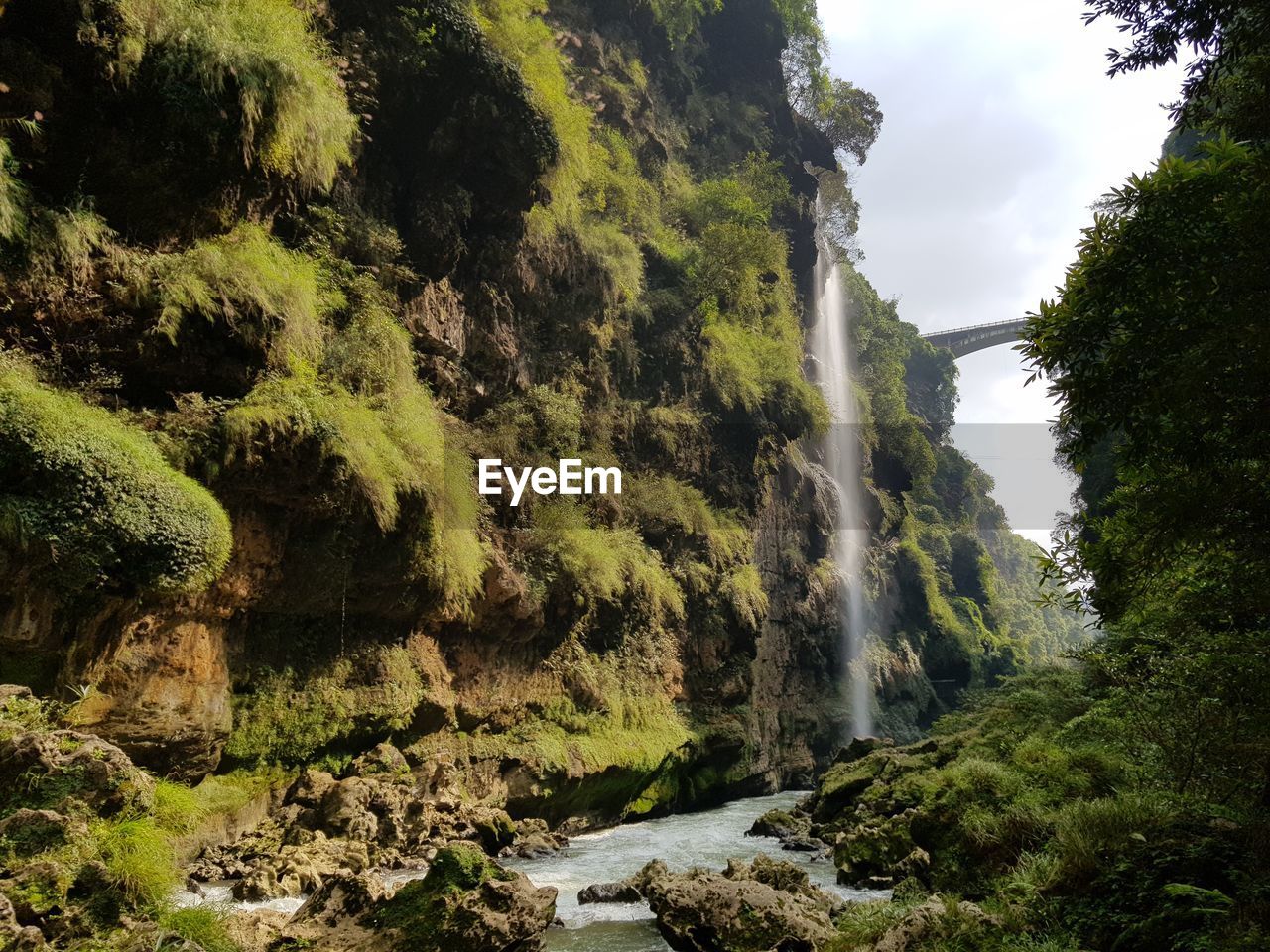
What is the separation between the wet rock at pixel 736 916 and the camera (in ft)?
26.2

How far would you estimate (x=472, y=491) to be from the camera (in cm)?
1627

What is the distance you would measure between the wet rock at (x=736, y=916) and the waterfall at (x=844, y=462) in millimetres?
23354

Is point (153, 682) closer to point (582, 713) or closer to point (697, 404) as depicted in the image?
point (582, 713)

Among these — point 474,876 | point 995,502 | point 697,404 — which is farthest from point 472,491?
point 995,502

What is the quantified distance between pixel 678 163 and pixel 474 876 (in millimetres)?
29637

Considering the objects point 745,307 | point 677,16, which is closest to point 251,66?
point 745,307

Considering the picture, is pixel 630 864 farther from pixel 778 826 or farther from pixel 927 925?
pixel 927 925

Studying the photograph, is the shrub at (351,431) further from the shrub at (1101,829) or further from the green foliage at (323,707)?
the shrub at (1101,829)

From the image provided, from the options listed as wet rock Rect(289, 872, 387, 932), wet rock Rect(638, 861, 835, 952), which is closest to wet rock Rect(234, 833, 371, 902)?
wet rock Rect(289, 872, 387, 932)

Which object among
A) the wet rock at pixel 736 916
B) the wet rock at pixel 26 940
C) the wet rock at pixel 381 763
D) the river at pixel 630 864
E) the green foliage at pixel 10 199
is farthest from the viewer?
the wet rock at pixel 381 763

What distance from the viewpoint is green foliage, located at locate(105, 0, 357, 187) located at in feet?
33.2

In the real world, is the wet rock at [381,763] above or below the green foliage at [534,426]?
below

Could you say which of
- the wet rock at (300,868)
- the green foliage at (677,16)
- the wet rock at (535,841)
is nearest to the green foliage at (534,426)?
the wet rock at (535,841)

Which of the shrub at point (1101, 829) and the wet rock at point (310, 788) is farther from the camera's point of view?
the wet rock at point (310, 788)
